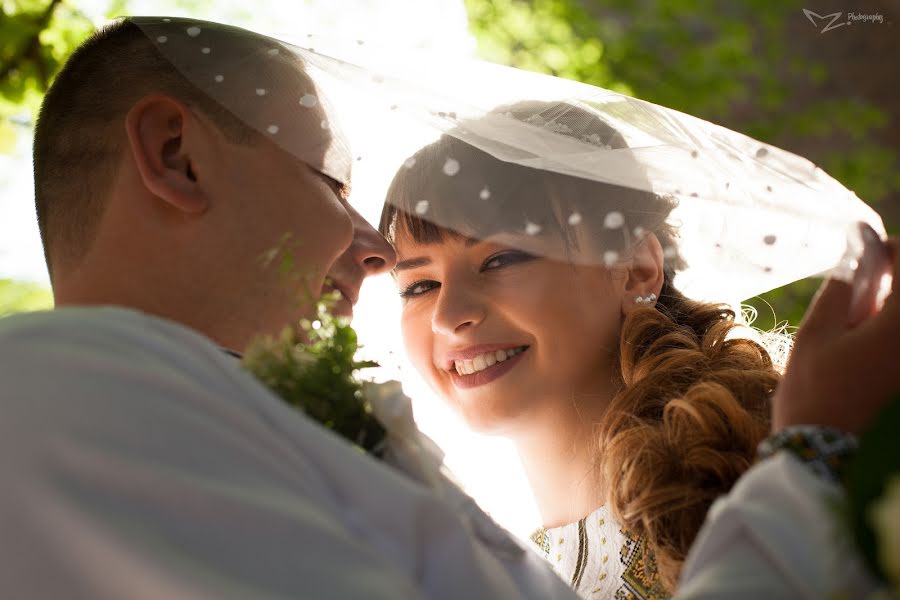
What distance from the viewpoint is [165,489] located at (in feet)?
3.88

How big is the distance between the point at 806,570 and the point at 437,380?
207cm

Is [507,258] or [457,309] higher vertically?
[507,258]

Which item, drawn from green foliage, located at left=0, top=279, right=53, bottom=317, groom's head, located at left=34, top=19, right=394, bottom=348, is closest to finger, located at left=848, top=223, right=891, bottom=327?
groom's head, located at left=34, top=19, right=394, bottom=348

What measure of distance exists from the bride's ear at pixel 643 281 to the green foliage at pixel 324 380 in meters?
1.05

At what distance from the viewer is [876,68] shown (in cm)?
921

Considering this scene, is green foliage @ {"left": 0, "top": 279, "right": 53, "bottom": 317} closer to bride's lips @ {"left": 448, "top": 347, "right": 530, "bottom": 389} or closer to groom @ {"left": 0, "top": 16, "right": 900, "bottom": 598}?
bride's lips @ {"left": 448, "top": 347, "right": 530, "bottom": 389}

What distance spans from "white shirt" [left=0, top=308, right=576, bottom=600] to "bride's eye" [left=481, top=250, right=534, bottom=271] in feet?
4.82

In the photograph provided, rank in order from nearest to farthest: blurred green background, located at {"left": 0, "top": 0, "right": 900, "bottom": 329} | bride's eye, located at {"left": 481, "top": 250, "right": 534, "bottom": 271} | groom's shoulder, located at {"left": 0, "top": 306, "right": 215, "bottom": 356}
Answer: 1. groom's shoulder, located at {"left": 0, "top": 306, "right": 215, "bottom": 356}
2. bride's eye, located at {"left": 481, "top": 250, "right": 534, "bottom": 271}
3. blurred green background, located at {"left": 0, "top": 0, "right": 900, "bottom": 329}

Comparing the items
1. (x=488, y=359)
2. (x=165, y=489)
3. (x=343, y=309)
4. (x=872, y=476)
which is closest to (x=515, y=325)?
(x=488, y=359)

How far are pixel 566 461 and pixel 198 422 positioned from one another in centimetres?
181

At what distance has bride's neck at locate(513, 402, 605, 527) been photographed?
9.37 feet

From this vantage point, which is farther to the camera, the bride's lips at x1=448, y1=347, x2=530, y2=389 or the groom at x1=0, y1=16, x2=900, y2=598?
the bride's lips at x1=448, y1=347, x2=530, y2=389

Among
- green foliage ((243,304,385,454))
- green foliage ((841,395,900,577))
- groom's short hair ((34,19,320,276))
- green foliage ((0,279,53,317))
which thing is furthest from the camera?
green foliage ((0,279,53,317))

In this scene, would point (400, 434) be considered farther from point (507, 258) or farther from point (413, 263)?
point (413, 263)
